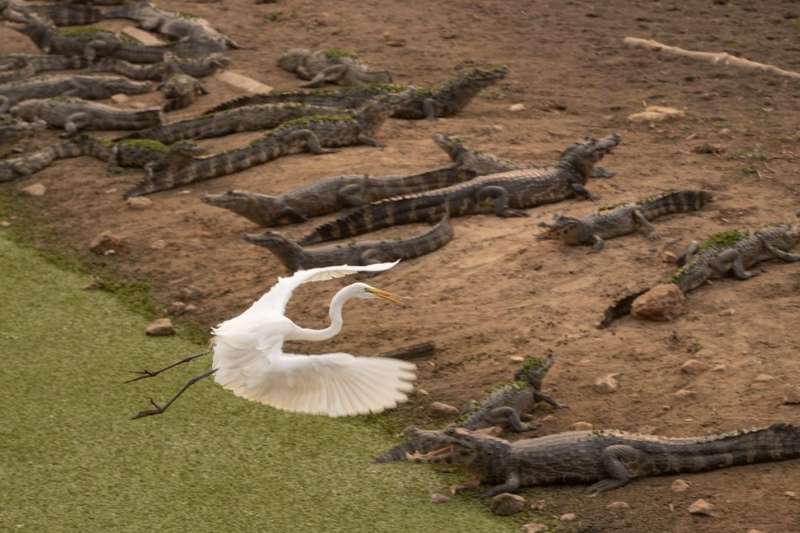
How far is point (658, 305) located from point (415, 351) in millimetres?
1358

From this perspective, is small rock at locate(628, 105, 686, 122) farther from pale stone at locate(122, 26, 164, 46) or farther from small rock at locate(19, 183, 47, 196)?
pale stone at locate(122, 26, 164, 46)

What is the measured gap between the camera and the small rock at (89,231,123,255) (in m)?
10.3

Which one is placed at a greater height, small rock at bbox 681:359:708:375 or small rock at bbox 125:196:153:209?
small rock at bbox 681:359:708:375

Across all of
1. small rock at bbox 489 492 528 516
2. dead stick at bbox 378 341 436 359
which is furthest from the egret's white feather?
dead stick at bbox 378 341 436 359

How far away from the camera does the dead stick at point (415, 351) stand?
27.0 ft

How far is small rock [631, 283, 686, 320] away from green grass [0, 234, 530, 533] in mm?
1632

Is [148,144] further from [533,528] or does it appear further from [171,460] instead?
[533,528]

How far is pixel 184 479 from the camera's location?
7.19 metres

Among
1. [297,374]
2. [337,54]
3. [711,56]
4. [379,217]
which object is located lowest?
[337,54]

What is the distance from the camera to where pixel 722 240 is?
901 cm

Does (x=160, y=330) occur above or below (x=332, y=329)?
below

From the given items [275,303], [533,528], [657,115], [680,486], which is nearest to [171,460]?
[275,303]

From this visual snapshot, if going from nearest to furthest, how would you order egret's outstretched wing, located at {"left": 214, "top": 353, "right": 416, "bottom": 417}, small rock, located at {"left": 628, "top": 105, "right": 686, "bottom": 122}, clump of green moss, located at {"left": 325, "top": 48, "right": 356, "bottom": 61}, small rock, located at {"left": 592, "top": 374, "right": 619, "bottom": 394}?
egret's outstretched wing, located at {"left": 214, "top": 353, "right": 416, "bottom": 417}
small rock, located at {"left": 592, "top": 374, "right": 619, "bottom": 394}
small rock, located at {"left": 628, "top": 105, "right": 686, "bottom": 122}
clump of green moss, located at {"left": 325, "top": 48, "right": 356, "bottom": 61}

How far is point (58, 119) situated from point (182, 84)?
3.99 ft
